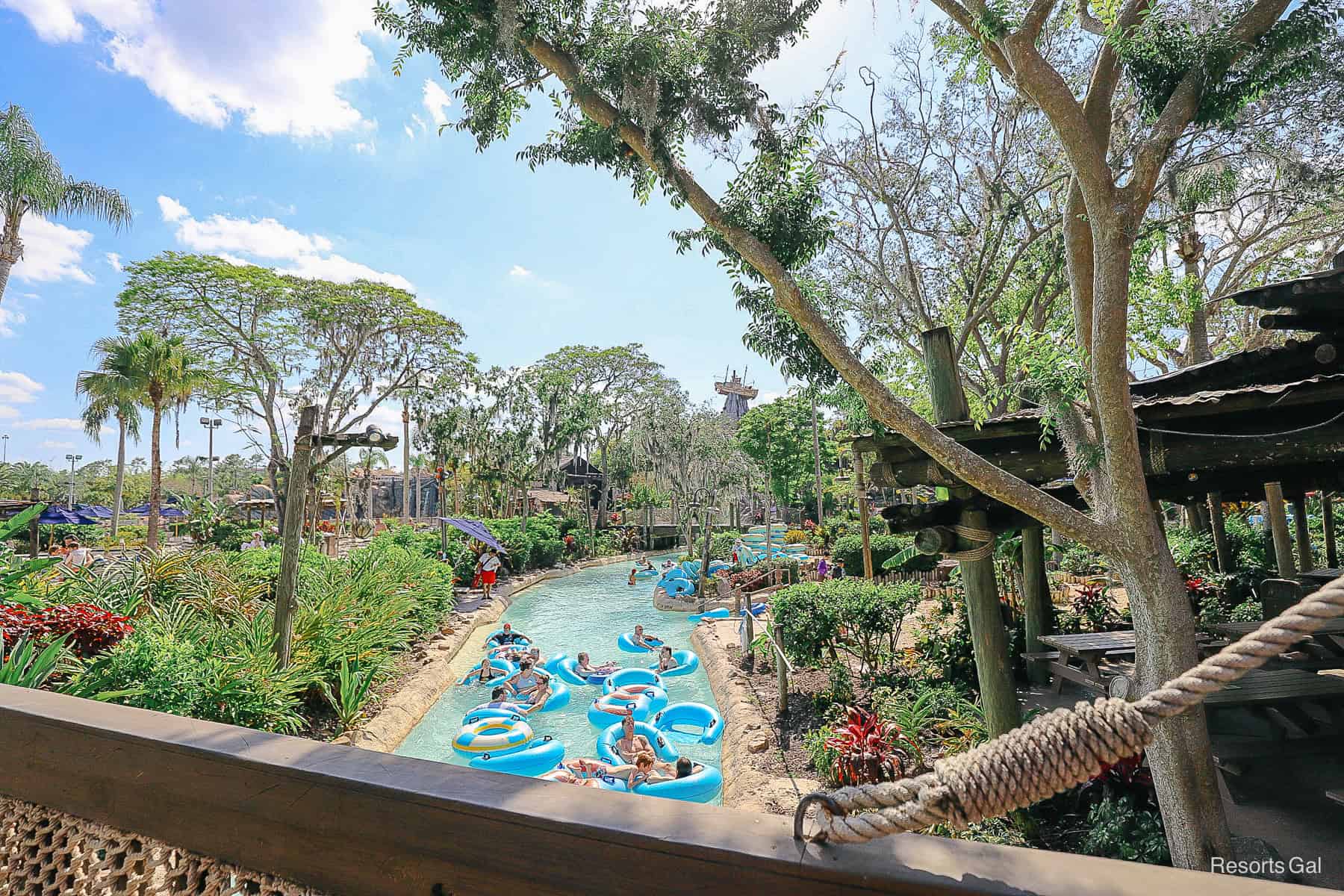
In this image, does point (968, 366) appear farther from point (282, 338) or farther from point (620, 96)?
point (282, 338)

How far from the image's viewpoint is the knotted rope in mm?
884

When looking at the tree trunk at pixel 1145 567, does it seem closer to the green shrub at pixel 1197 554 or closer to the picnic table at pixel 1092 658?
the picnic table at pixel 1092 658

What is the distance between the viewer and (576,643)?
49.8ft

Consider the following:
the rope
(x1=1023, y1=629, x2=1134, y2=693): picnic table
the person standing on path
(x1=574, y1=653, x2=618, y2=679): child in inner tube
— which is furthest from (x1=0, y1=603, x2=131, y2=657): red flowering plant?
the person standing on path

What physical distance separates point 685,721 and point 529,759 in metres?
2.48

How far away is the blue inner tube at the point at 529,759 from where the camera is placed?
788 centimetres

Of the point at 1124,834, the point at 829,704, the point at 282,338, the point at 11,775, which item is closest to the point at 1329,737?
the point at 1124,834

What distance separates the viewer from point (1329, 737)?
5.17 meters

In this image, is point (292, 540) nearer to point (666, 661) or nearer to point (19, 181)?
point (666, 661)

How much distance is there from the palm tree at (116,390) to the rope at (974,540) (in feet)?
83.8

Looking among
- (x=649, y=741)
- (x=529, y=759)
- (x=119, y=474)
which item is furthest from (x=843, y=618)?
(x=119, y=474)

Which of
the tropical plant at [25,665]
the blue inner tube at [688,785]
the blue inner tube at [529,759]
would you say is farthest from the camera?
the blue inner tube at [529,759]

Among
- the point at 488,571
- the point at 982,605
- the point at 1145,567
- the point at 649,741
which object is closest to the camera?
the point at 1145,567

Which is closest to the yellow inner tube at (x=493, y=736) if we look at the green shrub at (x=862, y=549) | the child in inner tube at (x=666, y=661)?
the child in inner tube at (x=666, y=661)
